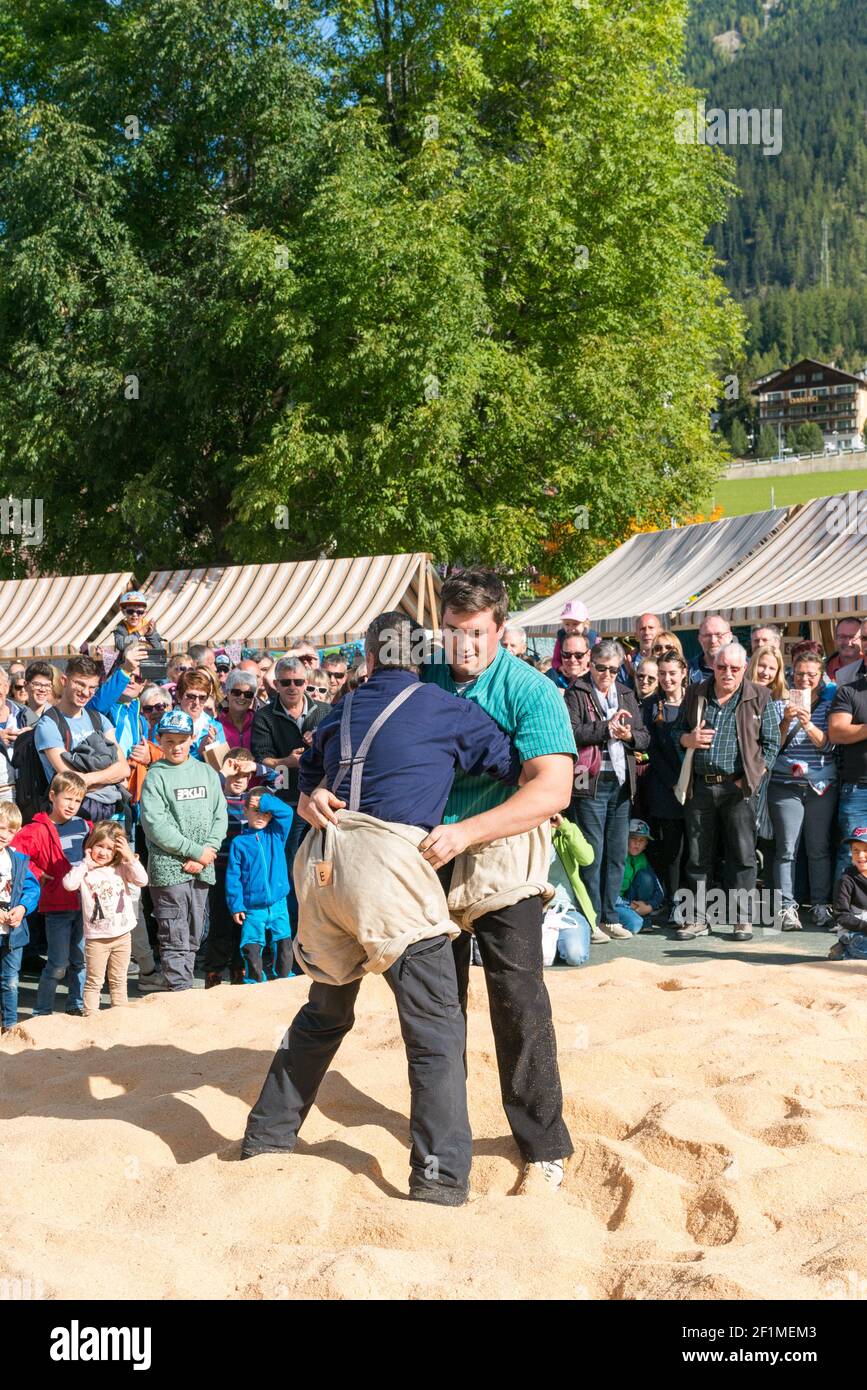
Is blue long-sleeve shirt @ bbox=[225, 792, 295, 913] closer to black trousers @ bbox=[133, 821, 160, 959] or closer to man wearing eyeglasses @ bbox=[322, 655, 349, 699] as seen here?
black trousers @ bbox=[133, 821, 160, 959]

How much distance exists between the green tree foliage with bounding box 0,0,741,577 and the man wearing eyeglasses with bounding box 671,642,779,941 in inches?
564

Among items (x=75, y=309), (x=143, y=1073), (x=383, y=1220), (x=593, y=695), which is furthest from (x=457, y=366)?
(x=383, y=1220)

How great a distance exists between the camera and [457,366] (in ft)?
77.0

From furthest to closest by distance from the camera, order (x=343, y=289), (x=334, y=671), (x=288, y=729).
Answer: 1. (x=343, y=289)
2. (x=334, y=671)
3. (x=288, y=729)

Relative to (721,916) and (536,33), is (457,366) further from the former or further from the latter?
(721,916)

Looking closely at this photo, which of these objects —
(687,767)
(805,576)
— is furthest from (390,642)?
(805,576)

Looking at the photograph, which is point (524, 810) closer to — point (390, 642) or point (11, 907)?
point (390, 642)

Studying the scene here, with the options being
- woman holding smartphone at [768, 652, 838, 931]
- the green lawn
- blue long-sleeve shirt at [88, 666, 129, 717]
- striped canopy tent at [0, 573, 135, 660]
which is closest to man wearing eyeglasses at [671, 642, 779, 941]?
woman holding smartphone at [768, 652, 838, 931]

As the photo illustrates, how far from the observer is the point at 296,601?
18.6 meters

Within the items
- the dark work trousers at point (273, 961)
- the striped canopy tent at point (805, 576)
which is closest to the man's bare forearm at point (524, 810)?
the dark work trousers at point (273, 961)

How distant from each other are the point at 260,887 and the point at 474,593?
13.7ft

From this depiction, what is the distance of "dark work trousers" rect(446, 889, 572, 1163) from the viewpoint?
4.61 meters

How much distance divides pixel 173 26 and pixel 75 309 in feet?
16.7

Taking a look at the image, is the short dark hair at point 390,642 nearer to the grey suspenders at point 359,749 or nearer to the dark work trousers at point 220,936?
the grey suspenders at point 359,749
